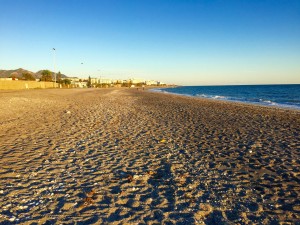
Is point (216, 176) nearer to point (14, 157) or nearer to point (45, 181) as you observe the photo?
point (45, 181)

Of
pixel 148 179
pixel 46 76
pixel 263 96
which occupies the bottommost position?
pixel 148 179

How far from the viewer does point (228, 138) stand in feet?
34.0

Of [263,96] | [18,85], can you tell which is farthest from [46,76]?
[263,96]

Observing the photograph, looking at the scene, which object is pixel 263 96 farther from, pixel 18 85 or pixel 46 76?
pixel 46 76

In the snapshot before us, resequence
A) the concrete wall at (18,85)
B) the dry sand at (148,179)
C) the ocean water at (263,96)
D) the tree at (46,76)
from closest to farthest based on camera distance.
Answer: the dry sand at (148,179) < the ocean water at (263,96) < the concrete wall at (18,85) < the tree at (46,76)

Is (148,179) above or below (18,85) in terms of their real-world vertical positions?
below

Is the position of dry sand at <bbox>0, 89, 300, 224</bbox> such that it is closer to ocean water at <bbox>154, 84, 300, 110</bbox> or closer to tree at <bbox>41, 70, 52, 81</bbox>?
ocean water at <bbox>154, 84, 300, 110</bbox>

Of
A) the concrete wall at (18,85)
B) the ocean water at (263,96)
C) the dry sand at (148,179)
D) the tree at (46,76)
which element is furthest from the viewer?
the tree at (46,76)

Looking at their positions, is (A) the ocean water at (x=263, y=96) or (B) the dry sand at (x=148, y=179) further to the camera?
(A) the ocean water at (x=263, y=96)

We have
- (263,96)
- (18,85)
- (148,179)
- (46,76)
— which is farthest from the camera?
(46,76)

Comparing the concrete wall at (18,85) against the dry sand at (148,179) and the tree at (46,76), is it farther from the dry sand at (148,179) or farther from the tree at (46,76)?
the dry sand at (148,179)

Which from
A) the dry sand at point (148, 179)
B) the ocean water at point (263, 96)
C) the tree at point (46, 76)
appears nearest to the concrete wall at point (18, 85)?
the tree at point (46, 76)

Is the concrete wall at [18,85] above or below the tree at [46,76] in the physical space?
below

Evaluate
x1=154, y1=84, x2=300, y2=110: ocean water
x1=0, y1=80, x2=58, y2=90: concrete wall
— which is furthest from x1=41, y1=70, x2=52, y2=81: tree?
x1=154, y1=84, x2=300, y2=110: ocean water
